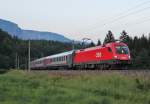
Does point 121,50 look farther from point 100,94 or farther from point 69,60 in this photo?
point 100,94

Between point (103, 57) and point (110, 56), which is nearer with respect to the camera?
point (110, 56)

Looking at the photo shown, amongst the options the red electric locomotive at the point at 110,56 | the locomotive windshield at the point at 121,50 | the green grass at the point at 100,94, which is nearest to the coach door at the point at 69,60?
the red electric locomotive at the point at 110,56

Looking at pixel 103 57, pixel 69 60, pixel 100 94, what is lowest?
pixel 100 94

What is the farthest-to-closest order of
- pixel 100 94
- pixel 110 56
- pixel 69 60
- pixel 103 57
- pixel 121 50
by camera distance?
pixel 69 60
pixel 103 57
pixel 121 50
pixel 110 56
pixel 100 94

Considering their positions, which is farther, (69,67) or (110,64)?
(69,67)

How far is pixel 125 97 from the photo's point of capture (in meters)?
20.2

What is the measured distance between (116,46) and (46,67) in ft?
121

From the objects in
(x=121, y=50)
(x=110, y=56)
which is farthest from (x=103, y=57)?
(x=121, y=50)

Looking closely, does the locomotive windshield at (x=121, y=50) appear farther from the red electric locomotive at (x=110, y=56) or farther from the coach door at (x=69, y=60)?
the coach door at (x=69, y=60)

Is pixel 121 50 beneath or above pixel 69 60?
above

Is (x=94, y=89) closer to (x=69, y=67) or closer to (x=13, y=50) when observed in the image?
(x=69, y=67)

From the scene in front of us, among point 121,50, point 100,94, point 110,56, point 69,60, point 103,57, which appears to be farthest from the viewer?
point 69,60

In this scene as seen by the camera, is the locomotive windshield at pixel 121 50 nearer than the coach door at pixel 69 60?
Yes

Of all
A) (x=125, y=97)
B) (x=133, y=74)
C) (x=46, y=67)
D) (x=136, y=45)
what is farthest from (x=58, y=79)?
(x=136, y=45)
